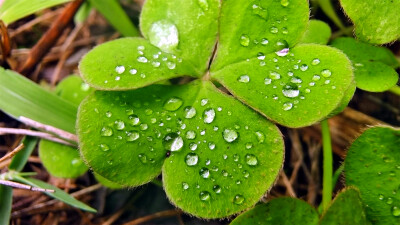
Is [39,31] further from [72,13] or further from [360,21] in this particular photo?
[360,21]

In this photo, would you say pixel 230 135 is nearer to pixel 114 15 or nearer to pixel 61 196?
pixel 61 196

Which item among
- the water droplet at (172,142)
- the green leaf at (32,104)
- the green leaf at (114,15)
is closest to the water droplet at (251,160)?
the water droplet at (172,142)

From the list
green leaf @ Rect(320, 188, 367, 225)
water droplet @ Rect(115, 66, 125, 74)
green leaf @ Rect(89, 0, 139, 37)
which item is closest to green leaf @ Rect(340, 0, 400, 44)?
green leaf @ Rect(320, 188, 367, 225)

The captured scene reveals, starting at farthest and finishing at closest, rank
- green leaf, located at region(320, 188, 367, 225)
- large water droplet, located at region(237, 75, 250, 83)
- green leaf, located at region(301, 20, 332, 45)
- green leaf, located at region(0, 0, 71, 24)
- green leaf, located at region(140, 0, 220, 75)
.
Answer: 1. green leaf, located at region(0, 0, 71, 24)
2. green leaf, located at region(301, 20, 332, 45)
3. green leaf, located at region(140, 0, 220, 75)
4. large water droplet, located at region(237, 75, 250, 83)
5. green leaf, located at region(320, 188, 367, 225)

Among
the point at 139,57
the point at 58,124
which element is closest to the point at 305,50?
the point at 139,57

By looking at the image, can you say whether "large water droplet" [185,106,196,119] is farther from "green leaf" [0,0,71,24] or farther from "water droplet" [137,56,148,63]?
"green leaf" [0,0,71,24]

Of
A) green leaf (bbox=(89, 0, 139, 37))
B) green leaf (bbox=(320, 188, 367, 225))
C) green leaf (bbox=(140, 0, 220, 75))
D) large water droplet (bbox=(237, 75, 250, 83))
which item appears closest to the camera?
green leaf (bbox=(320, 188, 367, 225))
